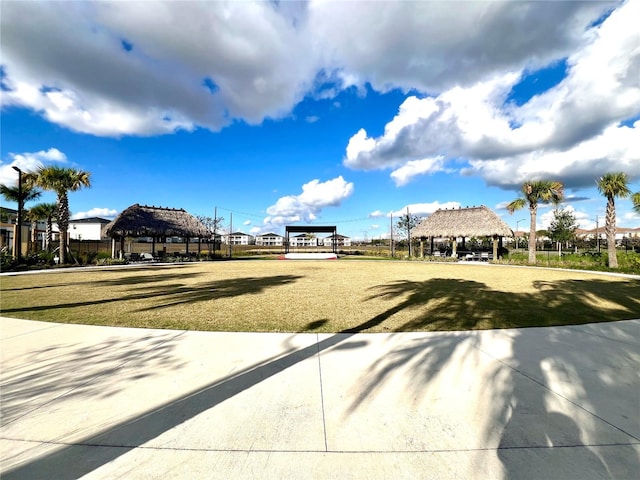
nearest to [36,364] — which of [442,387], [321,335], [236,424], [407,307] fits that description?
[236,424]

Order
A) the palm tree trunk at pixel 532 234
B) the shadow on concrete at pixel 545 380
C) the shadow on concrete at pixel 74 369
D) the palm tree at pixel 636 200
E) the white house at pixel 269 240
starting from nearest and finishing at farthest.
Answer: the shadow on concrete at pixel 545 380
the shadow on concrete at pixel 74 369
the palm tree at pixel 636 200
the palm tree trunk at pixel 532 234
the white house at pixel 269 240

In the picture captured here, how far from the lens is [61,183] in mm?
22297

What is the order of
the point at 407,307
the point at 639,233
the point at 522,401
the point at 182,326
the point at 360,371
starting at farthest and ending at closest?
the point at 639,233 < the point at 407,307 < the point at 182,326 < the point at 360,371 < the point at 522,401

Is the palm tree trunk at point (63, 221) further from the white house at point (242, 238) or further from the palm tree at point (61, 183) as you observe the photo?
the white house at point (242, 238)

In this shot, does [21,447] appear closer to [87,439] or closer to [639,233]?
[87,439]

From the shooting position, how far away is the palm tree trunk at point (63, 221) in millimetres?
21672

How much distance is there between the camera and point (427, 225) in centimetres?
3700

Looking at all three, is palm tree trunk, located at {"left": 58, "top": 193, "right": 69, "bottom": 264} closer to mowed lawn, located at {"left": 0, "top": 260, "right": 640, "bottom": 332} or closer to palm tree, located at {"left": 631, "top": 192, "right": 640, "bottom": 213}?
mowed lawn, located at {"left": 0, "top": 260, "right": 640, "bottom": 332}

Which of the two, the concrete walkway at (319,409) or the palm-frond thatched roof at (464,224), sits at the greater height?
the palm-frond thatched roof at (464,224)

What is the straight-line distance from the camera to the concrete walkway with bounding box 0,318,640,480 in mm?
2182

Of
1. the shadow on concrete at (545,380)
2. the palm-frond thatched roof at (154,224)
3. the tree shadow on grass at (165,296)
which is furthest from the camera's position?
the palm-frond thatched roof at (154,224)

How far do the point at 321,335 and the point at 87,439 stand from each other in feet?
11.4

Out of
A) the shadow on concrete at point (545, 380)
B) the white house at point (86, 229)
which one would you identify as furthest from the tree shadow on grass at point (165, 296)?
the white house at point (86, 229)

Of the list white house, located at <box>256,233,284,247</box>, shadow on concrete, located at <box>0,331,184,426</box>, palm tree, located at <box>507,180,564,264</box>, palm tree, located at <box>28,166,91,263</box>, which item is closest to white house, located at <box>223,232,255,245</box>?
white house, located at <box>256,233,284,247</box>
